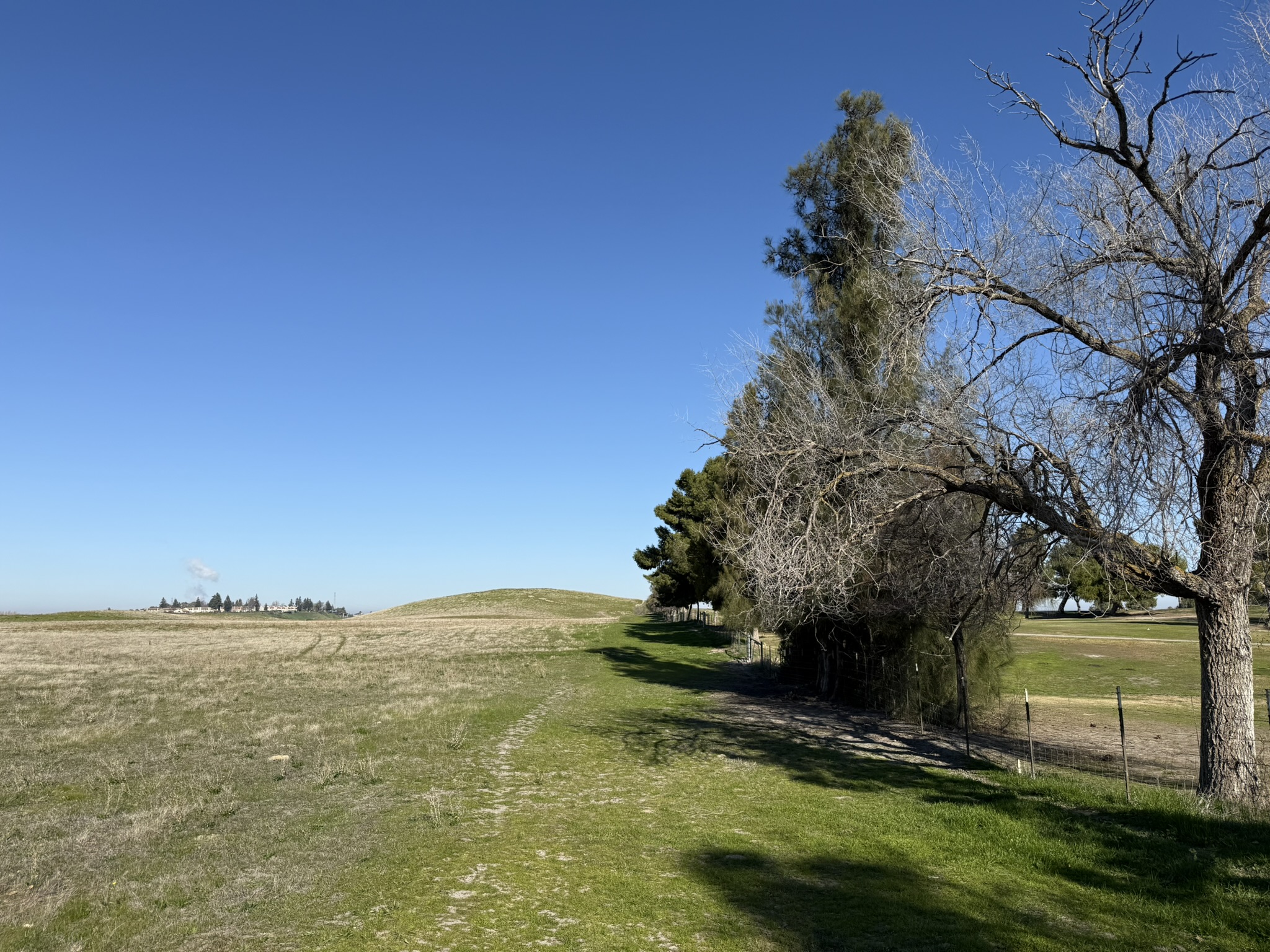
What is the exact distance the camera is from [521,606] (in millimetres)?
103750

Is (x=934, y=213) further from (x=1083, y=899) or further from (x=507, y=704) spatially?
(x=507, y=704)

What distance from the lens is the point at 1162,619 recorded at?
64750 mm

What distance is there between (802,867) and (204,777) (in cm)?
780

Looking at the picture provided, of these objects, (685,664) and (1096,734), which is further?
(685,664)

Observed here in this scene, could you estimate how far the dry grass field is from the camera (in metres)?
6.35

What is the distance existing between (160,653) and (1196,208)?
38932 mm

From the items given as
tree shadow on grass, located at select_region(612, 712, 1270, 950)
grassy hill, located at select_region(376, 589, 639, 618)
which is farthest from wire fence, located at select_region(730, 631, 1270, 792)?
grassy hill, located at select_region(376, 589, 639, 618)

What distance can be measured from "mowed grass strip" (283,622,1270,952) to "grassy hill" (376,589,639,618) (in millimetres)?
74225

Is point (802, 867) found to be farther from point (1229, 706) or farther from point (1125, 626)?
point (1125, 626)

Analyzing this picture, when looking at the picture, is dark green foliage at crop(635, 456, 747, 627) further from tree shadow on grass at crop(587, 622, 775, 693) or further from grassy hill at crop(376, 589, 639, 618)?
grassy hill at crop(376, 589, 639, 618)

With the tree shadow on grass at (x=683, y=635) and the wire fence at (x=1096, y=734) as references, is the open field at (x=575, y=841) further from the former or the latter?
the tree shadow on grass at (x=683, y=635)

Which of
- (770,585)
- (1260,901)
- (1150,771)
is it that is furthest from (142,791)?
(1150,771)

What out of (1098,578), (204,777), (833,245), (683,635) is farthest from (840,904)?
(683,635)

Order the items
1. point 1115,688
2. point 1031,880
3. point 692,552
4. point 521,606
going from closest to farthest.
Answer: point 1031,880, point 1115,688, point 692,552, point 521,606
